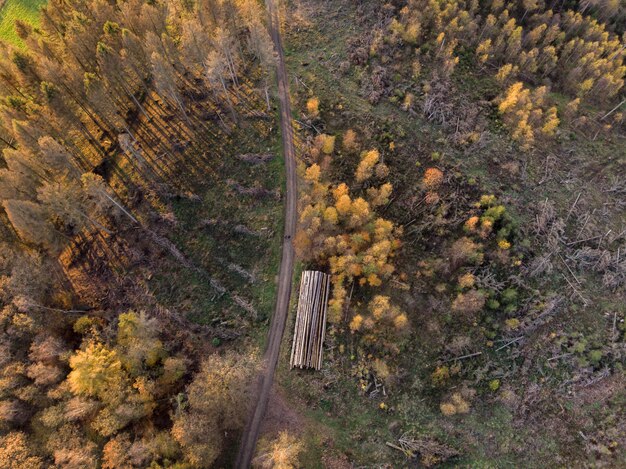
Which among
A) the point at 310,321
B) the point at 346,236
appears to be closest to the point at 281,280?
the point at 310,321

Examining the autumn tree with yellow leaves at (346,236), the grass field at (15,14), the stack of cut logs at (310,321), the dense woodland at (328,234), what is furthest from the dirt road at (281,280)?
the grass field at (15,14)

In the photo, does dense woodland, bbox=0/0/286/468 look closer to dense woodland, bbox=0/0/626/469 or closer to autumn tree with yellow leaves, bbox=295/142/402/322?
dense woodland, bbox=0/0/626/469

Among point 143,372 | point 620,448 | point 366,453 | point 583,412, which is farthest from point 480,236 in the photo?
point 143,372

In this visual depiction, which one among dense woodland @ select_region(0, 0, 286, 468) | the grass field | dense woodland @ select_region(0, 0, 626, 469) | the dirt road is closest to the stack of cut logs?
dense woodland @ select_region(0, 0, 626, 469)

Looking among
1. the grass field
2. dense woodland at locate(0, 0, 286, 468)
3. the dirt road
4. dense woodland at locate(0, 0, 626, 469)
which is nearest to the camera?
dense woodland at locate(0, 0, 286, 468)

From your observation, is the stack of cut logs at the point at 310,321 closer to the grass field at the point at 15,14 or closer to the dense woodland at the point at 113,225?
the dense woodland at the point at 113,225

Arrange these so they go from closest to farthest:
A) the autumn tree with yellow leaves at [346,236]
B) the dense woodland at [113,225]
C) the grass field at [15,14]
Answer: the dense woodland at [113,225] < the autumn tree with yellow leaves at [346,236] < the grass field at [15,14]
